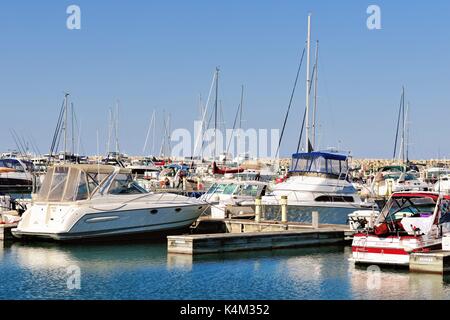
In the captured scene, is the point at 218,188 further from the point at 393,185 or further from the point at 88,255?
the point at 393,185

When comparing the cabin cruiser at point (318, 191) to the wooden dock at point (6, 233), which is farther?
the cabin cruiser at point (318, 191)

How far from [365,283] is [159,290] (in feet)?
18.5

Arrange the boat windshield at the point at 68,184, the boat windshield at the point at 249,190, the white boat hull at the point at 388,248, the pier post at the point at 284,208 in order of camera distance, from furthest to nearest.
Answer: the boat windshield at the point at 249,190 → the pier post at the point at 284,208 → the boat windshield at the point at 68,184 → the white boat hull at the point at 388,248

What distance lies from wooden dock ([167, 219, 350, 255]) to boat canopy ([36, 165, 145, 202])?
4443mm

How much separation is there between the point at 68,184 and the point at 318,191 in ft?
40.8

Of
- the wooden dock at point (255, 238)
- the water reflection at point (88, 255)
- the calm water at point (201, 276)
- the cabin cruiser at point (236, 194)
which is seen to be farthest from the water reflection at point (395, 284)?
the cabin cruiser at point (236, 194)

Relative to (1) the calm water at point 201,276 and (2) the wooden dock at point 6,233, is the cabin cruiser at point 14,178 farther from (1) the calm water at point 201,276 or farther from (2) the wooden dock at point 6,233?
(1) the calm water at point 201,276

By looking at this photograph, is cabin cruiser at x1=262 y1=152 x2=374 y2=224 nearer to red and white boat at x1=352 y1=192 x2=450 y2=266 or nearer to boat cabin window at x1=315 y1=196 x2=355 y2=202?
boat cabin window at x1=315 y1=196 x2=355 y2=202

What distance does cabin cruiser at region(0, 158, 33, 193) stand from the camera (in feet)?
227

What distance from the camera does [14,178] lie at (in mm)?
71188

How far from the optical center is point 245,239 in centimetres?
2658

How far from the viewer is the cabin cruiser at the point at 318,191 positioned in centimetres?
3369

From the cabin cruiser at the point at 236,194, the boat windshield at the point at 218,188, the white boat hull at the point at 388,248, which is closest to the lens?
the white boat hull at the point at 388,248
